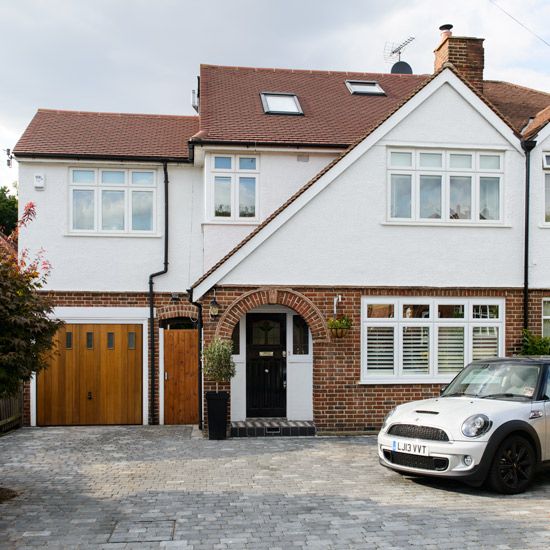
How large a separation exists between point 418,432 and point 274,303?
5080 mm

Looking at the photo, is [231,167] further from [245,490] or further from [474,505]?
[474,505]

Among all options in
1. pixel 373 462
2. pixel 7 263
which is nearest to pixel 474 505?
pixel 373 462

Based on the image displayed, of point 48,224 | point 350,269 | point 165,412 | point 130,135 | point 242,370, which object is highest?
point 130,135

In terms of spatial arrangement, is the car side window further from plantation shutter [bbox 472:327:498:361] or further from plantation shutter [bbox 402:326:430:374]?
plantation shutter [bbox 472:327:498:361]

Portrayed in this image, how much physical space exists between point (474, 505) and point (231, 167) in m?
9.03

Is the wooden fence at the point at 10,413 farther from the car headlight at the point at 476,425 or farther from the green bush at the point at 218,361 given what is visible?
the car headlight at the point at 476,425

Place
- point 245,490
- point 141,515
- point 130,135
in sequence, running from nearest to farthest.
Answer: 1. point 141,515
2. point 245,490
3. point 130,135

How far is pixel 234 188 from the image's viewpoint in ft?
48.0

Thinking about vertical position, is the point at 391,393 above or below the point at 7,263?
below

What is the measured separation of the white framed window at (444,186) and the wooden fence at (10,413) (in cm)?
851

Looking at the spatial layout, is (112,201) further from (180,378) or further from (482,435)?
(482,435)

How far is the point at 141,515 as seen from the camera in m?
7.42

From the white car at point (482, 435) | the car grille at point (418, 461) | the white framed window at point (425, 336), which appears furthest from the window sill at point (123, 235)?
the car grille at point (418, 461)

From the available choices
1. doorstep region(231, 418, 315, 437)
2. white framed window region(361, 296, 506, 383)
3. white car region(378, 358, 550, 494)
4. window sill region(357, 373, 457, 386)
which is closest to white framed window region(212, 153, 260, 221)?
white framed window region(361, 296, 506, 383)
